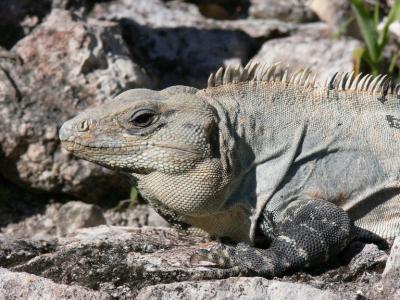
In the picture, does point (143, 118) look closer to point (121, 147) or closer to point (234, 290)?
point (121, 147)

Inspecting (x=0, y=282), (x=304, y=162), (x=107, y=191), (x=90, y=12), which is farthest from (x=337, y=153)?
(x=90, y=12)

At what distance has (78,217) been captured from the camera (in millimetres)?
7867

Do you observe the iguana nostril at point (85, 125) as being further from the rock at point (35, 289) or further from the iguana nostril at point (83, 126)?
the rock at point (35, 289)

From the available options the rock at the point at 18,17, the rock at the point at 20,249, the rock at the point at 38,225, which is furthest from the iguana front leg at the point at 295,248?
the rock at the point at 18,17

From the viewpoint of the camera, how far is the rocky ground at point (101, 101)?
15.6 feet

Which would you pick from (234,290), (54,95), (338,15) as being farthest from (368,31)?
(234,290)

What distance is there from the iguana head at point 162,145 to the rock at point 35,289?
0.86 m

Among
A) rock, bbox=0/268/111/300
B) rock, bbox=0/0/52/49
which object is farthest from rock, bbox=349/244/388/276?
rock, bbox=0/0/52/49

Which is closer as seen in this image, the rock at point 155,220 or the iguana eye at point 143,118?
the iguana eye at point 143,118

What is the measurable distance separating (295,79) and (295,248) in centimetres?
125

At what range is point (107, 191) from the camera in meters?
8.33

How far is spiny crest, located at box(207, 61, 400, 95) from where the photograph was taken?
555 centimetres

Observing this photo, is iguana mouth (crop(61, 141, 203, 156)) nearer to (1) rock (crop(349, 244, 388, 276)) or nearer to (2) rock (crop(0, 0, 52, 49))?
(1) rock (crop(349, 244, 388, 276))

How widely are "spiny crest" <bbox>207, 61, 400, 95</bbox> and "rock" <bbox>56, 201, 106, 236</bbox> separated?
8.90 feet
